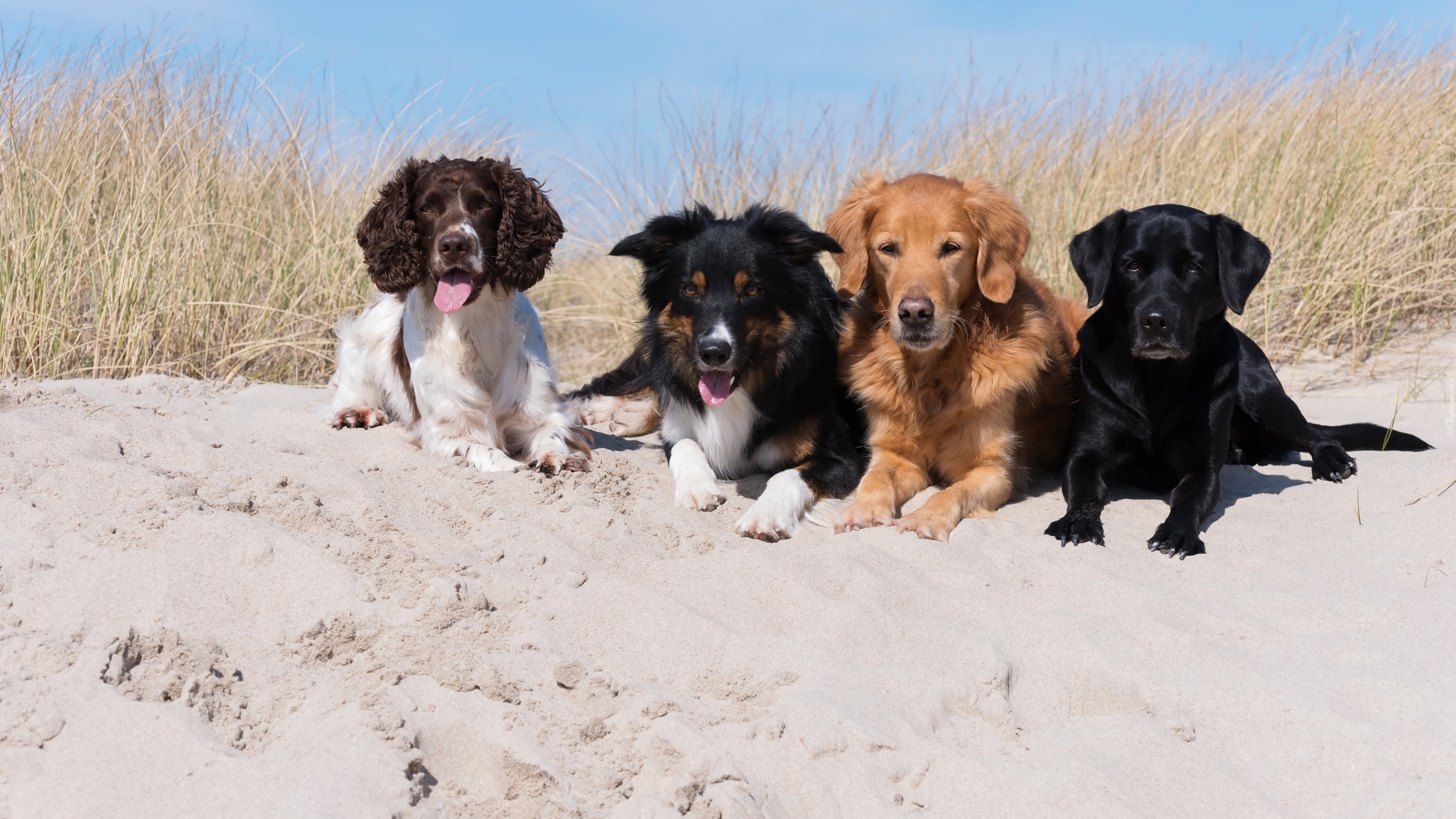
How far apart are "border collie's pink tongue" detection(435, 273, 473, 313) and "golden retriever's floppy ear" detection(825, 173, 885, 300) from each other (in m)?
1.67

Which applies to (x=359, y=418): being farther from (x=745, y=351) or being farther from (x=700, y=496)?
(x=745, y=351)

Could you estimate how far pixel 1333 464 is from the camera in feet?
16.1

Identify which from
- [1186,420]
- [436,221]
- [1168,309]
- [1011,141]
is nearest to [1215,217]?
[1168,309]

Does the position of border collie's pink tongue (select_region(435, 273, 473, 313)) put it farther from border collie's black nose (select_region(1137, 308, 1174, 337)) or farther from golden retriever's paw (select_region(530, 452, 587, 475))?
border collie's black nose (select_region(1137, 308, 1174, 337))

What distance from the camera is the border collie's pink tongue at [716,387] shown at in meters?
4.73

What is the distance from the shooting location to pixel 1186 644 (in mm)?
3152

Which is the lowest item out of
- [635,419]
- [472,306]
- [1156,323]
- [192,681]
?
[635,419]

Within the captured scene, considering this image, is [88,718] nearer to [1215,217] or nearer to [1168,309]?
[1168,309]

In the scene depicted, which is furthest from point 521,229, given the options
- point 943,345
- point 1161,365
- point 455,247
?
point 1161,365

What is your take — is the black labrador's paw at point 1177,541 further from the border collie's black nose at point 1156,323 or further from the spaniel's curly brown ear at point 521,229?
the spaniel's curly brown ear at point 521,229

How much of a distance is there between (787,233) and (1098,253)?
1.36m

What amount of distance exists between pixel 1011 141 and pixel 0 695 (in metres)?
8.78

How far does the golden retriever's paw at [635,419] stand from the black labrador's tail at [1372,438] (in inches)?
138

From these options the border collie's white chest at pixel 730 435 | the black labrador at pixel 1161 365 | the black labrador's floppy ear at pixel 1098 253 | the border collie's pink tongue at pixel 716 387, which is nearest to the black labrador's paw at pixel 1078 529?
the black labrador at pixel 1161 365
